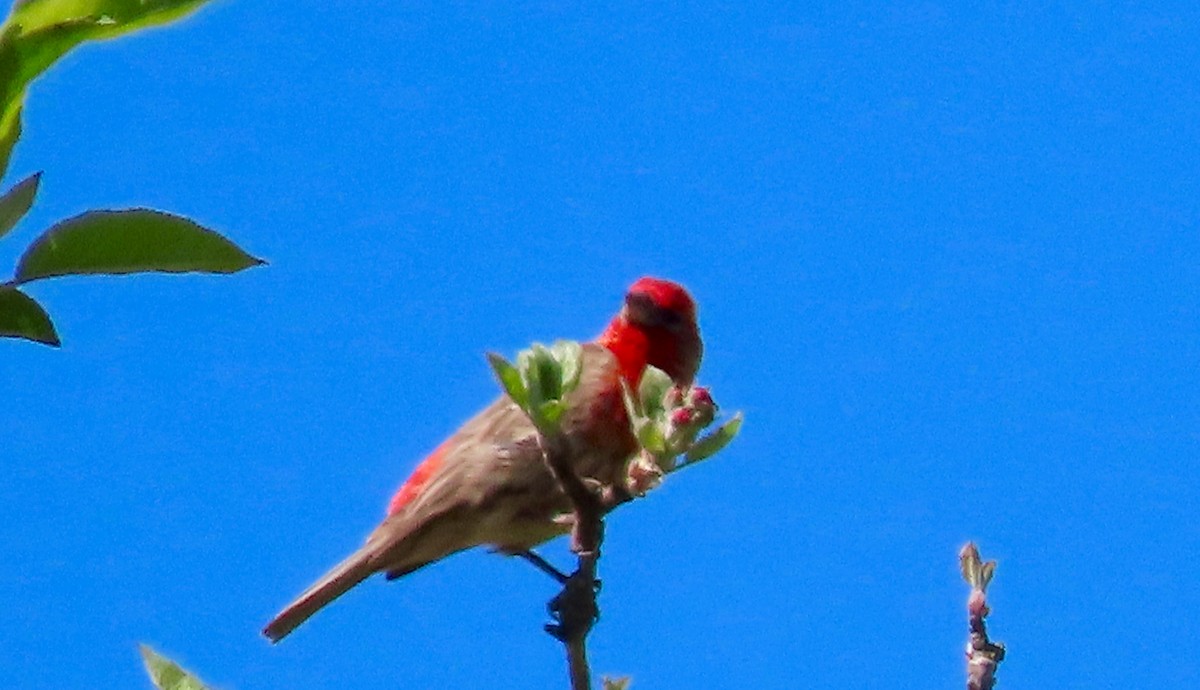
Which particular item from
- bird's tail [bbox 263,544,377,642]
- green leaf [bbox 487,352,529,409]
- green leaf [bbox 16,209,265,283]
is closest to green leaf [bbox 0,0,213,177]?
green leaf [bbox 16,209,265,283]

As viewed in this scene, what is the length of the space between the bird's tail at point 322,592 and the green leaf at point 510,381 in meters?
4.47

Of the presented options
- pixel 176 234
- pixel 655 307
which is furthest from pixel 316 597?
pixel 176 234

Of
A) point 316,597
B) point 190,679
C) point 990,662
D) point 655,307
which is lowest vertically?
point 190,679

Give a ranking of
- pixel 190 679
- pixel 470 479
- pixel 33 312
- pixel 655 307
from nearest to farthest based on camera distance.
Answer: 1. pixel 33 312
2. pixel 190 679
3. pixel 470 479
4. pixel 655 307

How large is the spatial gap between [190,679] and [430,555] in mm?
4471

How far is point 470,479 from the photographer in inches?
259

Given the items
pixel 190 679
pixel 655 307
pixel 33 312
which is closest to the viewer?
pixel 33 312

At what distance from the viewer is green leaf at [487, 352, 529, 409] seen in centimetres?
242

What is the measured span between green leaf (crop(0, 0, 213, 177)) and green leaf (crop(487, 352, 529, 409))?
2.30 ft

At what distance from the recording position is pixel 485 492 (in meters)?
6.50

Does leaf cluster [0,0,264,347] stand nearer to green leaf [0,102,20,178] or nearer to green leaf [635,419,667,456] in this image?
green leaf [0,102,20,178]

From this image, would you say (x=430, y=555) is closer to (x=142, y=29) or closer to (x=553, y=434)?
(x=553, y=434)

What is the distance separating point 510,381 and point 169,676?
60 centimetres

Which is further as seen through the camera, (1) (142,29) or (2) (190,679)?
(2) (190,679)
